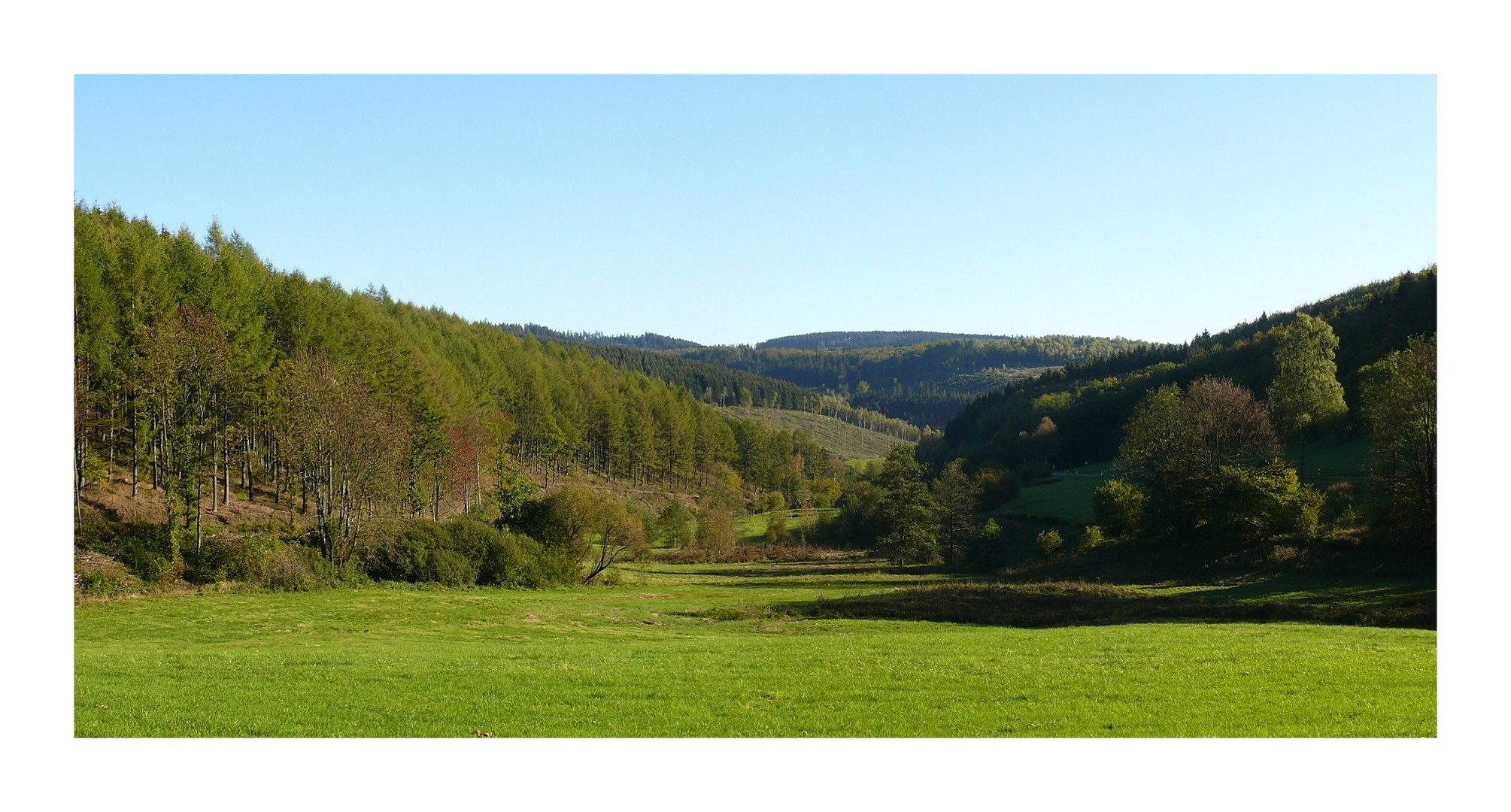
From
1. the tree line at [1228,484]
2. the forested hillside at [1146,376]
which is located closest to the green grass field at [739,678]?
the tree line at [1228,484]

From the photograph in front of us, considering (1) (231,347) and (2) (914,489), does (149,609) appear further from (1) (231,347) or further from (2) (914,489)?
(2) (914,489)

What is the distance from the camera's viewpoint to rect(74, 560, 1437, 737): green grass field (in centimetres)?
1580

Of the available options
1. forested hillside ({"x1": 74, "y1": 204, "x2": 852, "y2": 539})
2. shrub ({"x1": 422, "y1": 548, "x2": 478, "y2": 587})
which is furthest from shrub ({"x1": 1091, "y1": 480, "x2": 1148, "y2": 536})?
forested hillside ({"x1": 74, "y1": 204, "x2": 852, "y2": 539})

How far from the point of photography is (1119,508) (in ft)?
224

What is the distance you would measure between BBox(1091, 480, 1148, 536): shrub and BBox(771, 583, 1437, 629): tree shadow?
19.6m

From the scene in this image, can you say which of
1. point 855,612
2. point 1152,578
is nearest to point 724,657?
point 855,612

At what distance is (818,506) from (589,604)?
113158 millimetres

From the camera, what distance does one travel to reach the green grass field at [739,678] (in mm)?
15797

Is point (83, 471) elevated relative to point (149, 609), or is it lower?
elevated

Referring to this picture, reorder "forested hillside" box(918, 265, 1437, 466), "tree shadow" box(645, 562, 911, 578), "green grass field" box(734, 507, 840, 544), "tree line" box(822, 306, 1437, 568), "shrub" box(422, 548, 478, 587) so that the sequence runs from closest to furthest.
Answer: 1. "tree line" box(822, 306, 1437, 568)
2. "shrub" box(422, 548, 478, 587)
3. "tree shadow" box(645, 562, 911, 578)
4. "green grass field" box(734, 507, 840, 544)
5. "forested hillside" box(918, 265, 1437, 466)

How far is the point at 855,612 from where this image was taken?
4178cm

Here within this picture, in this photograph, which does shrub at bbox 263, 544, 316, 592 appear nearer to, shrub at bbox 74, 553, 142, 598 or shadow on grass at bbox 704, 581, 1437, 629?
shrub at bbox 74, 553, 142, 598

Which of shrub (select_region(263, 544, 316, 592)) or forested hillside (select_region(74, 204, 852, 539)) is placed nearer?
shrub (select_region(263, 544, 316, 592))

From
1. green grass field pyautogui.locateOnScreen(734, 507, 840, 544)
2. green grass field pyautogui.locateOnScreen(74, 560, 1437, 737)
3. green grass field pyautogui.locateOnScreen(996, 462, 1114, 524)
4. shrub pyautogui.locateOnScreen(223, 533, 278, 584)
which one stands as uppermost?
green grass field pyautogui.locateOnScreen(74, 560, 1437, 737)
